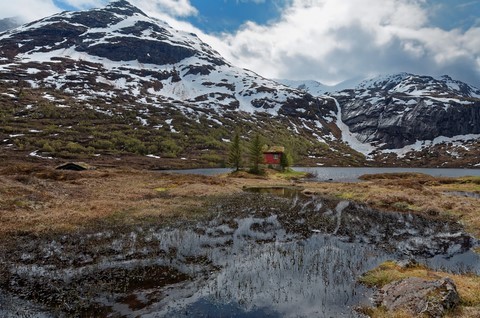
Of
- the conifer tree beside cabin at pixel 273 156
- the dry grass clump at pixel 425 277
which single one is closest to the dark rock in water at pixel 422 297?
the dry grass clump at pixel 425 277

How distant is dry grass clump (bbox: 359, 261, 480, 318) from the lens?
47.2 feet

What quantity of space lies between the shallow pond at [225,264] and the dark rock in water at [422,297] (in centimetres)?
155

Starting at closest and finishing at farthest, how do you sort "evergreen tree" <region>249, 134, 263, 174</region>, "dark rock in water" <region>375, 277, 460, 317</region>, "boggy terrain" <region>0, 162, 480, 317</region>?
"dark rock in water" <region>375, 277, 460, 317</region> < "boggy terrain" <region>0, 162, 480, 317</region> < "evergreen tree" <region>249, 134, 263, 174</region>

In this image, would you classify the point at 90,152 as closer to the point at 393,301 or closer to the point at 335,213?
the point at 335,213

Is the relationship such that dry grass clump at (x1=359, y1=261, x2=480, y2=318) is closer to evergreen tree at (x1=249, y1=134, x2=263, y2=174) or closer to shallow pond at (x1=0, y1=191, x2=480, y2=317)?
shallow pond at (x1=0, y1=191, x2=480, y2=317)

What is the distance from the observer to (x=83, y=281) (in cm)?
1828

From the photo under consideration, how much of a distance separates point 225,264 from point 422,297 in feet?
38.7

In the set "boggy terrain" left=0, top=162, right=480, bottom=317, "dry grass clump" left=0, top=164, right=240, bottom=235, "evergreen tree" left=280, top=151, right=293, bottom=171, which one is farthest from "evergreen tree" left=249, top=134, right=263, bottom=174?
"boggy terrain" left=0, top=162, right=480, bottom=317

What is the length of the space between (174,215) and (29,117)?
19416cm

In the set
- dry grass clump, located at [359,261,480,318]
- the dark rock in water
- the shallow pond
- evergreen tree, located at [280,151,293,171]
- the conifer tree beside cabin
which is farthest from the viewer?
the conifer tree beside cabin

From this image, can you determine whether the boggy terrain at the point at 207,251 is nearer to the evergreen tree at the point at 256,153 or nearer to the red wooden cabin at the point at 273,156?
the evergreen tree at the point at 256,153

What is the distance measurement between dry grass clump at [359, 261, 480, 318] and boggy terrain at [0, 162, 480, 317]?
0.33ft

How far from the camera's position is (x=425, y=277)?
18375mm

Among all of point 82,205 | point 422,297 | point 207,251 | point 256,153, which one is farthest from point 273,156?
point 422,297
